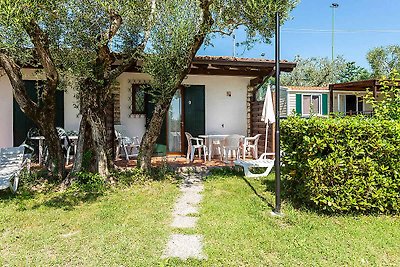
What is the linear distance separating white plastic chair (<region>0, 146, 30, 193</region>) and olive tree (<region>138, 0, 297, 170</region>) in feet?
7.70

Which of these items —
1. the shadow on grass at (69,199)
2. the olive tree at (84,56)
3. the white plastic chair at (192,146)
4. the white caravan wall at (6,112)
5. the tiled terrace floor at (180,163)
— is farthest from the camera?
the white plastic chair at (192,146)

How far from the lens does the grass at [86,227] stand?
11.0 ft

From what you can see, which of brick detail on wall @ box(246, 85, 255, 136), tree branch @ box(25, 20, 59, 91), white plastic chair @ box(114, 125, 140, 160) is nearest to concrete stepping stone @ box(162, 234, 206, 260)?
tree branch @ box(25, 20, 59, 91)

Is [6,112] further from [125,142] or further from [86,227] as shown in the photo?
[86,227]

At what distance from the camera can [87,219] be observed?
4.52m

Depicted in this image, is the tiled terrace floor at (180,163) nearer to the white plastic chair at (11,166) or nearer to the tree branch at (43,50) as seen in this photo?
the white plastic chair at (11,166)

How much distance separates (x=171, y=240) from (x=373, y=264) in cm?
221

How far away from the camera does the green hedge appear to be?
4434 mm

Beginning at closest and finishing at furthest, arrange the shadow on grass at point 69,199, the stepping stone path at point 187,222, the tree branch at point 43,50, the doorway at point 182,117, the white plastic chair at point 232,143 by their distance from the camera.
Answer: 1. the stepping stone path at point 187,222
2. the tree branch at point 43,50
3. the shadow on grass at point 69,199
4. the white plastic chair at point 232,143
5. the doorway at point 182,117

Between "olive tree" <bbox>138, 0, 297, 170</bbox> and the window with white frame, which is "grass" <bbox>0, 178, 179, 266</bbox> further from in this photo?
the window with white frame

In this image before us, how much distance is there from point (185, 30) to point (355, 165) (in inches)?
151

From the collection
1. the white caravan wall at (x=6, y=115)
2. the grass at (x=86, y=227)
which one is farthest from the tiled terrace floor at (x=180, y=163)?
the white caravan wall at (x=6, y=115)

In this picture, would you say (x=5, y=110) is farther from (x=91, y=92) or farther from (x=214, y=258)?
(x=214, y=258)

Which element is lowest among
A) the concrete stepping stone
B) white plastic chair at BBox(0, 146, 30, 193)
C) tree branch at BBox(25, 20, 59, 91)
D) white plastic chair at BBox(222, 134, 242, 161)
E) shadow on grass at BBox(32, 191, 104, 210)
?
→ the concrete stepping stone
